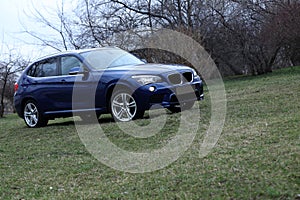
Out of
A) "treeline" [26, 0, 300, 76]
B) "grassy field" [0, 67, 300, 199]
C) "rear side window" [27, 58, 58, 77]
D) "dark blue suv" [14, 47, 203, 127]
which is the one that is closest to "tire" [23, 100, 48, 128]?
"dark blue suv" [14, 47, 203, 127]

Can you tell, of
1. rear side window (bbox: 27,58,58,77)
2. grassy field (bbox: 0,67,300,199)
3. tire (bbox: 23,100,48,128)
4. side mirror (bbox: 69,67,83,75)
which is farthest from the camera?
tire (bbox: 23,100,48,128)

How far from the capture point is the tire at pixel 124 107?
8508mm

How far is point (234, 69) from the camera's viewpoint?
28.2 metres

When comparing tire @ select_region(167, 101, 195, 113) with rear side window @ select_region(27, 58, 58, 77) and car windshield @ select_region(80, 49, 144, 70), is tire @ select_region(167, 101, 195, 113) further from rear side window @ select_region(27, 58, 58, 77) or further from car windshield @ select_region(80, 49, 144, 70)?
rear side window @ select_region(27, 58, 58, 77)

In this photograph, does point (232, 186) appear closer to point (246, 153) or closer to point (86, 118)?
point (246, 153)

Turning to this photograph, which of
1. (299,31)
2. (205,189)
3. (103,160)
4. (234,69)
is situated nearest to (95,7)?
(234,69)

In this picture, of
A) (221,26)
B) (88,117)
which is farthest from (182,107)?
(221,26)

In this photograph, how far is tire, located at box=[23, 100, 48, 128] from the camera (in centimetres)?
1003

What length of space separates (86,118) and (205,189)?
20.5ft

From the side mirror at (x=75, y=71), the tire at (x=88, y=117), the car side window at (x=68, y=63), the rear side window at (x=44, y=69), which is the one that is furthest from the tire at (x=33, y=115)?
the side mirror at (x=75, y=71)

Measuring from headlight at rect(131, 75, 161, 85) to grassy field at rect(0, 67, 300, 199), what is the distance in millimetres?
1173

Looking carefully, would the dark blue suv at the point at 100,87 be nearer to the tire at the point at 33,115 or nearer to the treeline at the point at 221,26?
the tire at the point at 33,115

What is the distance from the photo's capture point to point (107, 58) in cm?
940

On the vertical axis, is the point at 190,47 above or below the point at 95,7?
below
